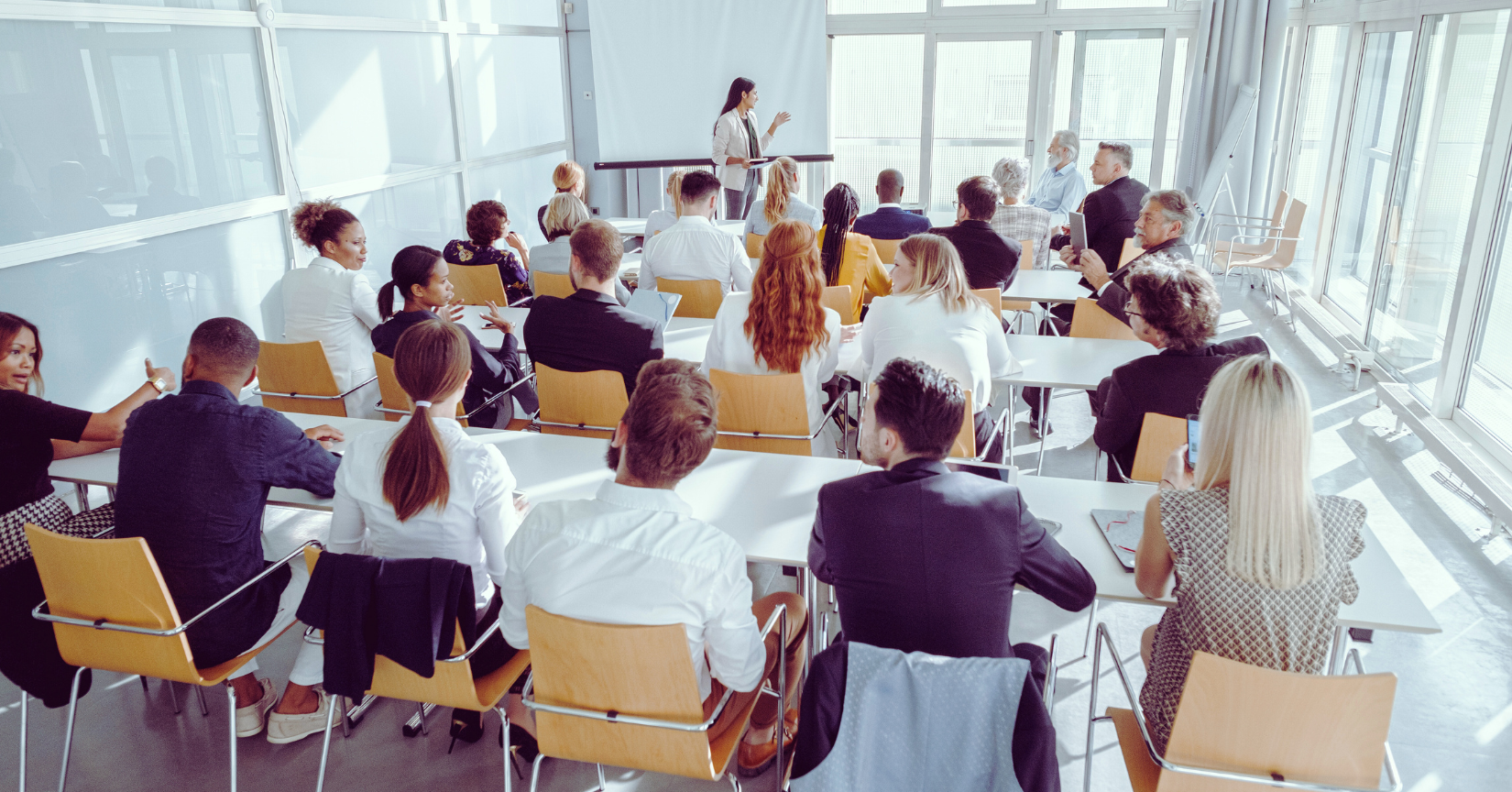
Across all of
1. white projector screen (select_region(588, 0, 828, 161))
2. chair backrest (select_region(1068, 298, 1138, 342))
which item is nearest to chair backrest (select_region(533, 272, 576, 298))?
chair backrest (select_region(1068, 298, 1138, 342))

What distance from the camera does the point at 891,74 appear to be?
9.10 metres

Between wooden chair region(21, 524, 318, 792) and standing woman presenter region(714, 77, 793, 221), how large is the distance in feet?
20.2

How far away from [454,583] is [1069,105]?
820 centimetres

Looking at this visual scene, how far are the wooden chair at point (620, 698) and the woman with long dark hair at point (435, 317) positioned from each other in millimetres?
1762

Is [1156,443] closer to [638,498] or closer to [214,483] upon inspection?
[638,498]

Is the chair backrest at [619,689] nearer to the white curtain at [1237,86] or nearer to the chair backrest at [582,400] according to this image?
the chair backrest at [582,400]

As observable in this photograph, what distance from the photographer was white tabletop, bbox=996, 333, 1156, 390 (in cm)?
354

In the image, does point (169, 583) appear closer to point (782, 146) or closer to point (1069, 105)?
point (782, 146)

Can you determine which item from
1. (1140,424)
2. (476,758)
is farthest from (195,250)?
(1140,424)

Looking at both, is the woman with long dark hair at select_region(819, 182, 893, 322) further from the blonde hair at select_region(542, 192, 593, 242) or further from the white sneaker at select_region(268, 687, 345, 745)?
the white sneaker at select_region(268, 687, 345, 745)

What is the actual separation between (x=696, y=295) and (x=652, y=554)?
293cm

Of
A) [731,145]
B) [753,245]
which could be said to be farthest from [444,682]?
[731,145]

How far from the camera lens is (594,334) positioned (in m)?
3.43

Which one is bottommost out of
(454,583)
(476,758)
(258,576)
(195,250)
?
(476,758)
